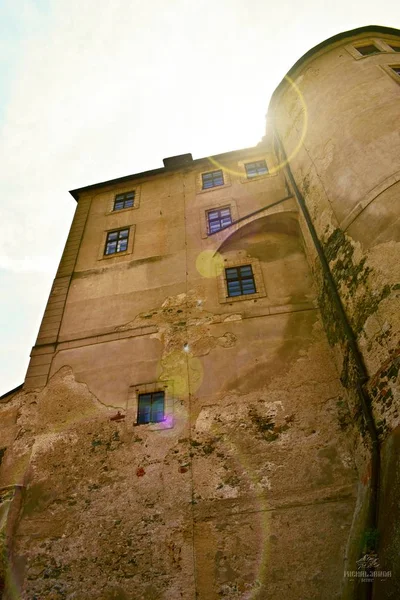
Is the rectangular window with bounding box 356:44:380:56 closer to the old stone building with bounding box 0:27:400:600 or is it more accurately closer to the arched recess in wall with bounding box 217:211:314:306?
the old stone building with bounding box 0:27:400:600

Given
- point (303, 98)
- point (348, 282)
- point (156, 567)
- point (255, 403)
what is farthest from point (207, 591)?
point (303, 98)

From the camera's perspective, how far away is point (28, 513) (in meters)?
7.49

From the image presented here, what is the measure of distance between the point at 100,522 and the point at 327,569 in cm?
408

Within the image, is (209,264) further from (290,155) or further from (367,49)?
(367,49)

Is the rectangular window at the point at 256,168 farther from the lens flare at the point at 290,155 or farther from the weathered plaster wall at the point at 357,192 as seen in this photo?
the weathered plaster wall at the point at 357,192

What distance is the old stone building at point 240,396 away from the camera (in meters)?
6.31

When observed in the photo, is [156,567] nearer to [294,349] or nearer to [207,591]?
[207,591]

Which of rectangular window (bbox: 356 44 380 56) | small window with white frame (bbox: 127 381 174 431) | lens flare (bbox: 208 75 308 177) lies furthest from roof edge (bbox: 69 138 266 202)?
small window with white frame (bbox: 127 381 174 431)

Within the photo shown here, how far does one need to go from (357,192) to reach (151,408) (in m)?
6.57

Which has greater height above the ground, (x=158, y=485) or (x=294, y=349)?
(x=294, y=349)

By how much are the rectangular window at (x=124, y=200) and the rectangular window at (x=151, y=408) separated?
812cm

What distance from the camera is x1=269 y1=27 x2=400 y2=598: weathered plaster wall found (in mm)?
6500

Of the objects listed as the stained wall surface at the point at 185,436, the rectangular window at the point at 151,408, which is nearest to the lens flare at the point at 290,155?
the stained wall surface at the point at 185,436

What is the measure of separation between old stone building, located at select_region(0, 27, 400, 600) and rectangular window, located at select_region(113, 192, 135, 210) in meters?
2.81
